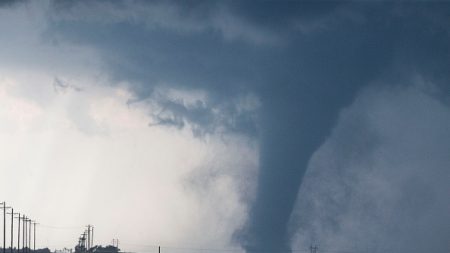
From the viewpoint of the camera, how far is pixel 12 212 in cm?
13125

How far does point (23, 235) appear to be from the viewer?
169 meters

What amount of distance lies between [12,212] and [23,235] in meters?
39.6

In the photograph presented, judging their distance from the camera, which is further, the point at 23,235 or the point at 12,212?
the point at 23,235
